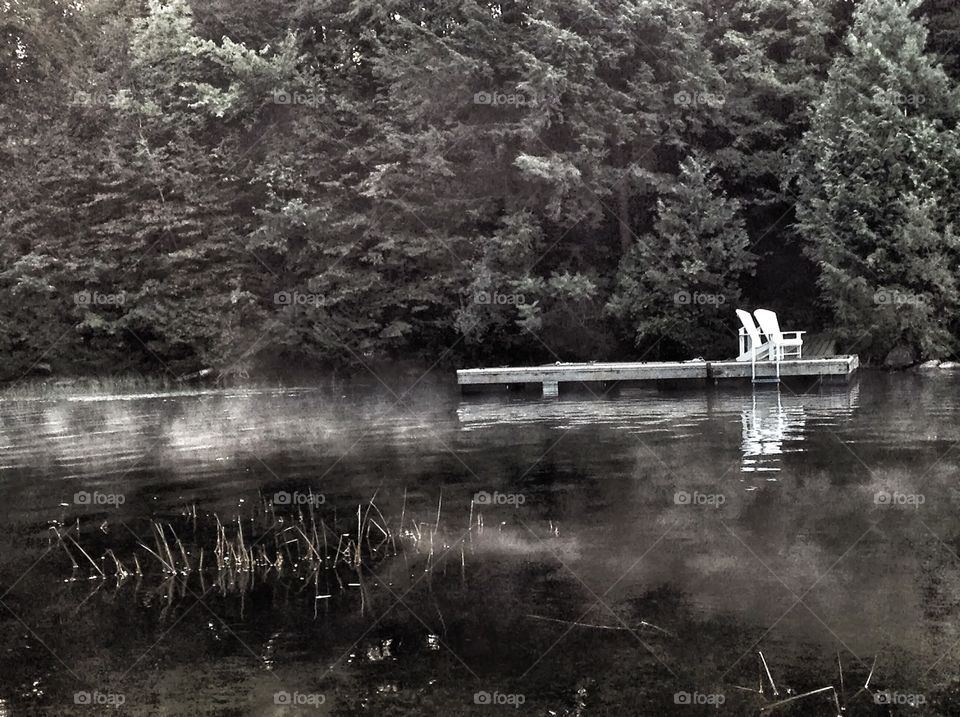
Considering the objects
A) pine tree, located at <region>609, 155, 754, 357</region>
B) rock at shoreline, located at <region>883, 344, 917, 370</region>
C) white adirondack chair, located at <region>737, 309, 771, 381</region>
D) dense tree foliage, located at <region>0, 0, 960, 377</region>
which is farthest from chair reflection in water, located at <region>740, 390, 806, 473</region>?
dense tree foliage, located at <region>0, 0, 960, 377</region>

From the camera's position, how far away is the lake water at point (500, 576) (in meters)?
7.43

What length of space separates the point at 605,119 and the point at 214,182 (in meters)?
12.6

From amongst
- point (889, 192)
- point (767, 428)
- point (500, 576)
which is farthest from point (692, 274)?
point (500, 576)

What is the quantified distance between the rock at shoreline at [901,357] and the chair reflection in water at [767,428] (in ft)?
21.8

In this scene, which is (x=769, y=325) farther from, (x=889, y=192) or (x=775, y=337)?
(x=889, y=192)

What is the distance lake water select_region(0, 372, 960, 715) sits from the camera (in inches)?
293

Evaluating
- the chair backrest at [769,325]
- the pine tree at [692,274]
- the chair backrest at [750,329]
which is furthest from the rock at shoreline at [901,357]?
the chair backrest at [750,329]

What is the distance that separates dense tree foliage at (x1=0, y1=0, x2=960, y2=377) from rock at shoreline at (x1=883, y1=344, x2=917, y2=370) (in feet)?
2.39

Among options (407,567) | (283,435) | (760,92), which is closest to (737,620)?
(407,567)

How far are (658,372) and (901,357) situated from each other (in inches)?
294

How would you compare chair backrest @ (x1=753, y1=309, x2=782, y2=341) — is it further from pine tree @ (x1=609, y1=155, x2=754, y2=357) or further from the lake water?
the lake water

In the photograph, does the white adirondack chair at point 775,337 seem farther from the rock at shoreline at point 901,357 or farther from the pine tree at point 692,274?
the rock at shoreline at point 901,357

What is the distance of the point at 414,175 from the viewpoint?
110ft

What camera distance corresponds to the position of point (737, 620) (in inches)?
329
